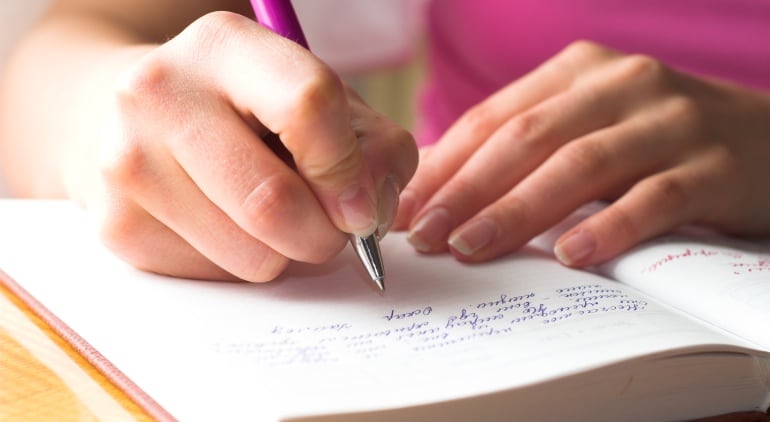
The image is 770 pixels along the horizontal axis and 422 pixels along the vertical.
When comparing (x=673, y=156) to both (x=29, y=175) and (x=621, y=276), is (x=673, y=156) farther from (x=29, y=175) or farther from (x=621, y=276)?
(x=29, y=175)

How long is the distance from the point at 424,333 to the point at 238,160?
0.41ft

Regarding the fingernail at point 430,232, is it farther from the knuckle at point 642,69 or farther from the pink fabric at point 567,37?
the pink fabric at point 567,37

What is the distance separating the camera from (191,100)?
46 cm

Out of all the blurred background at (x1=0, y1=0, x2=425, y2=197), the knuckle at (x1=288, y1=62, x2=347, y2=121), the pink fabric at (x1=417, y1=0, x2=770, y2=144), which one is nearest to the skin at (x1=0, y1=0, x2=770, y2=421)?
the knuckle at (x1=288, y1=62, x2=347, y2=121)

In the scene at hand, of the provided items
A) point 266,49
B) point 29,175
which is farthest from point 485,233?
point 29,175

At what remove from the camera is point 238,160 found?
1.46 feet

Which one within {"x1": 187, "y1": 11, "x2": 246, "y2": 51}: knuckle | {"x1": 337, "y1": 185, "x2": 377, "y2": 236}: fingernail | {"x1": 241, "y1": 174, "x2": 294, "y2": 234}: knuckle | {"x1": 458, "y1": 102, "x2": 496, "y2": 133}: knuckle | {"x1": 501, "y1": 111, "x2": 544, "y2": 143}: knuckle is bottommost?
{"x1": 458, "y1": 102, "x2": 496, "y2": 133}: knuckle

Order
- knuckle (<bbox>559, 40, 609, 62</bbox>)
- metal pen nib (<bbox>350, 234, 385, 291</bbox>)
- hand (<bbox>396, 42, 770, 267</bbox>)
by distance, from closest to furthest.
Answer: metal pen nib (<bbox>350, 234, 385, 291</bbox>) < hand (<bbox>396, 42, 770, 267</bbox>) < knuckle (<bbox>559, 40, 609, 62</bbox>)

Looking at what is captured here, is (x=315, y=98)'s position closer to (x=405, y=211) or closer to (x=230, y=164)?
(x=230, y=164)

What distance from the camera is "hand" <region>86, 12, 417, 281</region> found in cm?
43

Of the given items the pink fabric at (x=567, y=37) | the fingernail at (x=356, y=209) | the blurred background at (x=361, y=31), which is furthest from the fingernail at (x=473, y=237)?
the blurred background at (x=361, y=31)

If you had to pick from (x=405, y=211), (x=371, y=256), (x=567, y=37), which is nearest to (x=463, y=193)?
(x=405, y=211)

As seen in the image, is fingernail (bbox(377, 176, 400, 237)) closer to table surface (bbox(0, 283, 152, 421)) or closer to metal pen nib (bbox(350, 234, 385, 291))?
metal pen nib (bbox(350, 234, 385, 291))

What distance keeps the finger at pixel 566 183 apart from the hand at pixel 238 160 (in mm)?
85
